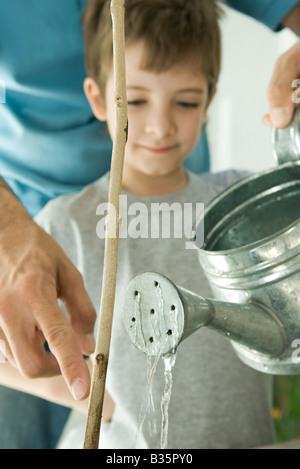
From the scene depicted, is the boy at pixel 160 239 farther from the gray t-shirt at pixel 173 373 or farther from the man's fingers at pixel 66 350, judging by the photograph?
the man's fingers at pixel 66 350

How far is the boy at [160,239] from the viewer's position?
0.83m

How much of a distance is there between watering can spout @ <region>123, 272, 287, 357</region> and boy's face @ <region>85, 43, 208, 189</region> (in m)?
0.45

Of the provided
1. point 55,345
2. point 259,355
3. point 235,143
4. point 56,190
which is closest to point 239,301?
point 259,355

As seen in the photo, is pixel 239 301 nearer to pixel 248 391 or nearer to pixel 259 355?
pixel 259 355

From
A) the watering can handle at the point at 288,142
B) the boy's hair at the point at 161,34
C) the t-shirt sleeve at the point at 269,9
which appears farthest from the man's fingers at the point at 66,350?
the t-shirt sleeve at the point at 269,9

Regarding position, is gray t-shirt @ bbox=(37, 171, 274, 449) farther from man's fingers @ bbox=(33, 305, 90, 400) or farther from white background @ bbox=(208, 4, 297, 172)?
white background @ bbox=(208, 4, 297, 172)

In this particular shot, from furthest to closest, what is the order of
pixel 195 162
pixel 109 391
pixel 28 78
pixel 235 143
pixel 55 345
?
pixel 235 143
pixel 195 162
pixel 28 78
pixel 109 391
pixel 55 345

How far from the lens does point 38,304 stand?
1.44ft

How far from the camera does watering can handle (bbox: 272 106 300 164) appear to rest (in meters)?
0.56

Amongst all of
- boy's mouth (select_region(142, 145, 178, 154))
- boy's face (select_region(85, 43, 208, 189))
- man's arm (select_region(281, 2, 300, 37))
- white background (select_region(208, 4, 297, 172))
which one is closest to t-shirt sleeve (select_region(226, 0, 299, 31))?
man's arm (select_region(281, 2, 300, 37))

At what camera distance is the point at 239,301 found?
1.60 feet

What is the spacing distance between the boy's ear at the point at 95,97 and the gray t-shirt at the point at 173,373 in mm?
135
